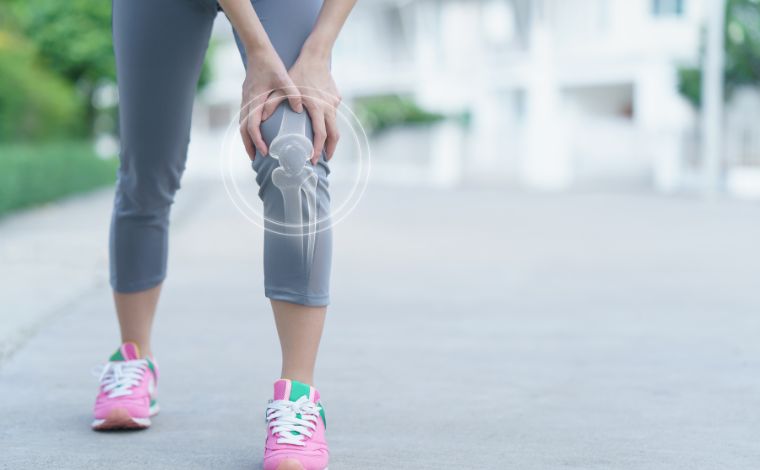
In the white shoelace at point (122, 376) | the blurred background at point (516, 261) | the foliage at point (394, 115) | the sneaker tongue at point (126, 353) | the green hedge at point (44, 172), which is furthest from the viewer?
the foliage at point (394, 115)

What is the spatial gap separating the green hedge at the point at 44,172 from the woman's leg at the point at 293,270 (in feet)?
27.6

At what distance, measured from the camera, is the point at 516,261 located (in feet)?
24.6

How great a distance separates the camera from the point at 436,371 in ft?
11.8

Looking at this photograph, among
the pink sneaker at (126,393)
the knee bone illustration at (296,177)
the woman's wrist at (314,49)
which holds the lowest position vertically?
the pink sneaker at (126,393)

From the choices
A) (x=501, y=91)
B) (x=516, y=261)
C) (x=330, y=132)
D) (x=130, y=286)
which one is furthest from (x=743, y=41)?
(x=330, y=132)

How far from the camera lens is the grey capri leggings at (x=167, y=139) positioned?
229 cm

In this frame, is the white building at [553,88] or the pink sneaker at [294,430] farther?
the white building at [553,88]

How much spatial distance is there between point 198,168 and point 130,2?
37966mm

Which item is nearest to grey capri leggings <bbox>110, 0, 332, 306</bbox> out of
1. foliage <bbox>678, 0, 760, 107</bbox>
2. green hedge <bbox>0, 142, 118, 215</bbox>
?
green hedge <bbox>0, 142, 118, 215</bbox>

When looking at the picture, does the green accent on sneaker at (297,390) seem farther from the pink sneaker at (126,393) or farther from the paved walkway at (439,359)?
the pink sneaker at (126,393)

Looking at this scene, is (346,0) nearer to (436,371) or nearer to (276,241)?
(276,241)

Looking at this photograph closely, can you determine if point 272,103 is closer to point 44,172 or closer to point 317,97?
point 317,97

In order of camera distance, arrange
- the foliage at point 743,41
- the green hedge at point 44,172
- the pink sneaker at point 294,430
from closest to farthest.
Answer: the pink sneaker at point 294,430
the green hedge at point 44,172
the foliage at point 743,41

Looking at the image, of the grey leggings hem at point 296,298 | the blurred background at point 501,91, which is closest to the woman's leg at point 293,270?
the grey leggings hem at point 296,298
